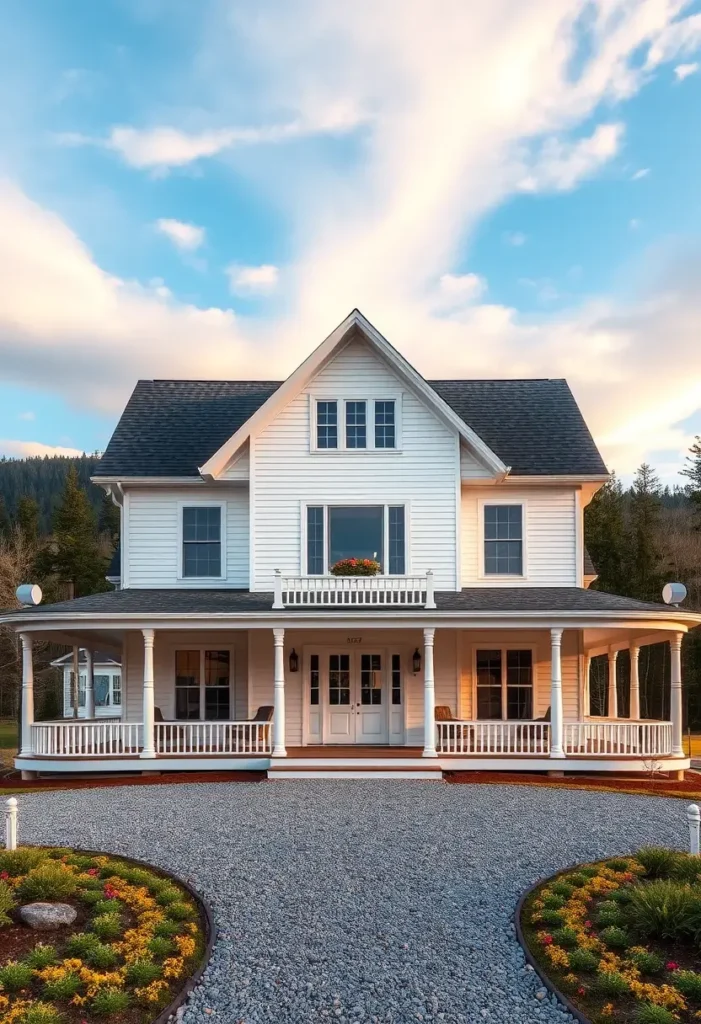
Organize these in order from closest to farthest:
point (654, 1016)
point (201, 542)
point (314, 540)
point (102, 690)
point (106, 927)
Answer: point (654, 1016) → point (106, 927) → point (314, 540) → point (201, 542) → point (102, 690)

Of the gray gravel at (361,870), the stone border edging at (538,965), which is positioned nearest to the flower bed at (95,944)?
the gray gravel at (361,870)

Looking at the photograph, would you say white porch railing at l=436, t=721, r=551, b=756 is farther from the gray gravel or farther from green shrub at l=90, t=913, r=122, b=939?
green shrub at l=90, t=913, r=122, b=939

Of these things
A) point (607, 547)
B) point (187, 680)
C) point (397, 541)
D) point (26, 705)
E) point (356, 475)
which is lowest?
point (26, 705)

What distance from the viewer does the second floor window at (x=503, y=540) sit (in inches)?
769

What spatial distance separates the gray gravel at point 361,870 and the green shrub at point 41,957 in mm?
1285

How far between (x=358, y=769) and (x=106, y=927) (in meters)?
9.68

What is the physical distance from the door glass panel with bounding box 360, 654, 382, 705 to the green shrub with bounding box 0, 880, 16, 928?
12.0m

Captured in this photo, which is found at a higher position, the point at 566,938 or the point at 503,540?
the point at 503,540

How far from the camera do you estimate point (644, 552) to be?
4084 cm

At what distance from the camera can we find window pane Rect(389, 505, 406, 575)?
18.9 meters

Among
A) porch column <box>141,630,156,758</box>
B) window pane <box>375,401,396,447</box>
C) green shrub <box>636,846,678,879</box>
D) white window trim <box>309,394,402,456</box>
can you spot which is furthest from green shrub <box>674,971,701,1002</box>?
window pane <box>375,401,396,447</box>

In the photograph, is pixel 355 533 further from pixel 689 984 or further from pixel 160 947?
pixel 689 984

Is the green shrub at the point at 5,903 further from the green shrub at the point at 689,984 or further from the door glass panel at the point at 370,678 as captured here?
the door glass panel at the point at 370,678

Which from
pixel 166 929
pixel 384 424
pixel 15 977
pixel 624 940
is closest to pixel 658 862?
pixel 624 940
